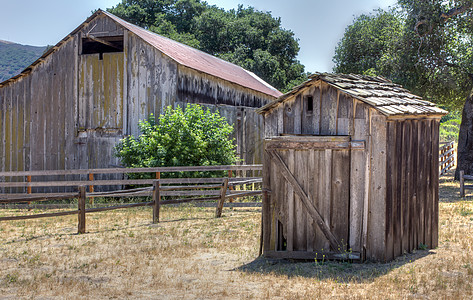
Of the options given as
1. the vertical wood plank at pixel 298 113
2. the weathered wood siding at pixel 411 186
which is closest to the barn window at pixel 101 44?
the vertical wood plank at pixel 298 113

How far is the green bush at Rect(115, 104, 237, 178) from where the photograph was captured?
18.6 metres

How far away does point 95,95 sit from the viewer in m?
21.0

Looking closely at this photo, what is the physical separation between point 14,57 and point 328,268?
104073mm

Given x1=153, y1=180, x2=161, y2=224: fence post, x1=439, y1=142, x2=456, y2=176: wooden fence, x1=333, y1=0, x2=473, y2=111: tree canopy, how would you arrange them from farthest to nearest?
x1=439, y1=142, x2=456, y2=176: wooden fence < x1=333, y1=0, x2=473, y2=111: tree canopy < x1=153, y1=180, x2=161, y2=224: fence post

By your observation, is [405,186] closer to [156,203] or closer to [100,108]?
[156,203]

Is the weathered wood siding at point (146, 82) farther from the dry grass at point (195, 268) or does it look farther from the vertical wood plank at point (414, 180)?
the vertical wood plank at point (414, 180)

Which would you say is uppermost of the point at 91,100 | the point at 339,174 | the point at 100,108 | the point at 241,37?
the point at 241,37

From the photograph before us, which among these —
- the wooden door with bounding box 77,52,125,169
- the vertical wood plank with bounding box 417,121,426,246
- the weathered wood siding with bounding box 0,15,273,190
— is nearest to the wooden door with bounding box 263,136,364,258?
the vertical wood plank with bounding box 417,121,426,246

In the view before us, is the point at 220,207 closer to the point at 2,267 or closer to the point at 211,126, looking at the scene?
the point at 211,126

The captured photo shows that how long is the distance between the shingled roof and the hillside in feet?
301

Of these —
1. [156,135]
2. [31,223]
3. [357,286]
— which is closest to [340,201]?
[357,286]

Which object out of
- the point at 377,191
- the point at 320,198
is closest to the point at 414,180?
the point at 377,191

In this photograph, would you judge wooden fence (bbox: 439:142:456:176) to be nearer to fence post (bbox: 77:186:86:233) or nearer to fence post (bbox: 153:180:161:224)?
fence post (bbox: 153:180:161:224)

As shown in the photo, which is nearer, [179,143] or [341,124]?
[341,124]
